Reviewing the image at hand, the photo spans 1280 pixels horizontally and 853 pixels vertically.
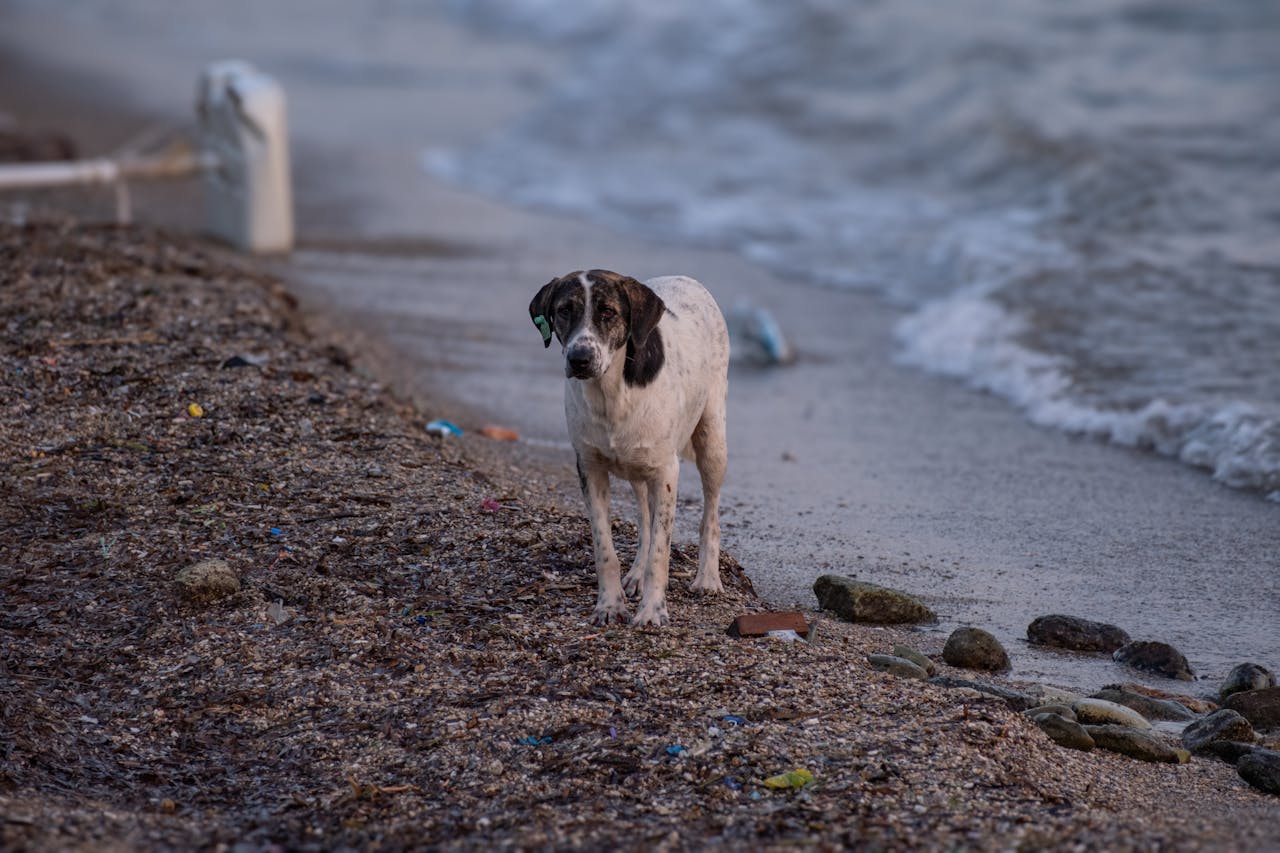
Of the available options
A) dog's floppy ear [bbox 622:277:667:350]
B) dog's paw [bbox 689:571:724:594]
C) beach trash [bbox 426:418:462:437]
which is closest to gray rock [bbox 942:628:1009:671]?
dog's paw [bbox 689:571:724:594]

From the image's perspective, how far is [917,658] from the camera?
18.3 ft

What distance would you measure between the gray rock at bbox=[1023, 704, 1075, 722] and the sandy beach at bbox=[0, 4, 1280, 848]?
0.97 feet

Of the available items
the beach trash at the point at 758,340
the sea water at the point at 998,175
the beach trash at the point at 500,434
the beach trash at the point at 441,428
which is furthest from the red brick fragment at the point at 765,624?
the beach trash at the point at 758,340

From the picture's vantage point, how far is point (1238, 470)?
8.17 metres

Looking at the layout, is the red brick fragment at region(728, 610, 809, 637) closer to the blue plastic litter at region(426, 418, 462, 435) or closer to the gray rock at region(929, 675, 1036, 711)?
the gray rock at region(929, 675, 1036, 711)

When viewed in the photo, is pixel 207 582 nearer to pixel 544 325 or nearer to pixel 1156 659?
pixel 544 325

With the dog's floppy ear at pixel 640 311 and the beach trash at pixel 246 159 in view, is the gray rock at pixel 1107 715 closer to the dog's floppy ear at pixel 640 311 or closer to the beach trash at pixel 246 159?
the dog's floppy ear at pixel 640 311

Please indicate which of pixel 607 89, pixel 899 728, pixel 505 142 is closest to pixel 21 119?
pixel 505 142

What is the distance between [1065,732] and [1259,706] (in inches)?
35.8

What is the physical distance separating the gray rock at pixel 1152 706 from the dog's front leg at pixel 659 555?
5.48 feet

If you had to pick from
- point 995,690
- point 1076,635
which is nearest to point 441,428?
point 1076,635

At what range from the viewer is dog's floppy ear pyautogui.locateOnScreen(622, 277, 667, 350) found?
5.19 m

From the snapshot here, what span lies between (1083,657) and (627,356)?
228cm

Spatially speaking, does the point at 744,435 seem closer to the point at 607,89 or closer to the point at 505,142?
the point at 505,142
